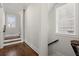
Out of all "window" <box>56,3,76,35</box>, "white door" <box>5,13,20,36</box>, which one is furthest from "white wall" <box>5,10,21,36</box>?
"window" <box>56,3,76,35</box>

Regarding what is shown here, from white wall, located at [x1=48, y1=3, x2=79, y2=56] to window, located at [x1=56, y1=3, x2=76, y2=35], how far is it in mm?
80

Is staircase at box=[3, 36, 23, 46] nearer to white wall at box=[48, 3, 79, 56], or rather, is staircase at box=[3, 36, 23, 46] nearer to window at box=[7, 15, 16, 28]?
window at box=[7, 15, 16, 28]

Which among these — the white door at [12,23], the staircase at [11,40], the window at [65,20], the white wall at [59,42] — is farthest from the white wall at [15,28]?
the window at [65,20]

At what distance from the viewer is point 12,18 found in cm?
152

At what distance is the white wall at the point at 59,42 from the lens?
1502 mm

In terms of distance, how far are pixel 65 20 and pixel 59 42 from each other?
0.43 metres

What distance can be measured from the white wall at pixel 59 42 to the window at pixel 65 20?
8cm

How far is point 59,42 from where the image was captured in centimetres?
158

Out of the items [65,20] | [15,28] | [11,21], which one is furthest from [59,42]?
[11,21]

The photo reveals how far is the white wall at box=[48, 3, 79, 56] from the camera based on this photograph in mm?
1502

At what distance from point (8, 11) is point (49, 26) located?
780 millimetres

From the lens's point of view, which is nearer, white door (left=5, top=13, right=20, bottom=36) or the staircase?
white door (left=5, top=13, right=20, bottom=36)

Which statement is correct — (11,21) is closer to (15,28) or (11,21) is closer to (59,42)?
(15,28)

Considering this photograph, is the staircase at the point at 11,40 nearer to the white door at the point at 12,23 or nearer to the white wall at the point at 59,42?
the white door at the point at 12,23
